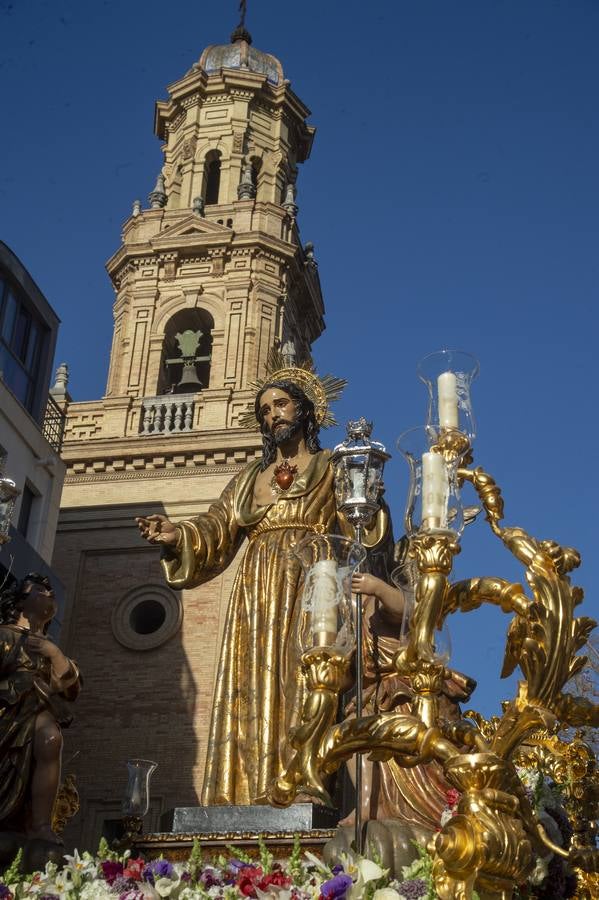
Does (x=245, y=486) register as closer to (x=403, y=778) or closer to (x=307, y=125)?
(x=403, y=778)

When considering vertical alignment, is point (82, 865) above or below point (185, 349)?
below

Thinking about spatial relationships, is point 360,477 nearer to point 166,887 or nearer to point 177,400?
point 166,887

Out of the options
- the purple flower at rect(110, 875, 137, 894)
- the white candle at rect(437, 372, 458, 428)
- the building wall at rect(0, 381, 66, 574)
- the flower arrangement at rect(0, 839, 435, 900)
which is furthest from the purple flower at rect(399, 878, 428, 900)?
the building wall at rect(0, 381, 66, 574)

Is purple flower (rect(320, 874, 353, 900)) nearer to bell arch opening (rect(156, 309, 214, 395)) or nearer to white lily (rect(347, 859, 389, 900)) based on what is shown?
white lily (rect(347, 859, 389, 900))

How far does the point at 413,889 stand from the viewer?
543cm

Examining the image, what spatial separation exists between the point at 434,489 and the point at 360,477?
137 cm

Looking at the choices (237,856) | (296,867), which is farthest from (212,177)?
(296,867)

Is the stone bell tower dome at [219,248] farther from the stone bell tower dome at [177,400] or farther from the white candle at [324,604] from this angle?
the white candle at [324,604]

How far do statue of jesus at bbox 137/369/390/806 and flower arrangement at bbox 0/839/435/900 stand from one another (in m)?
1.63

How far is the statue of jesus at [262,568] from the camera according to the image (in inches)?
316

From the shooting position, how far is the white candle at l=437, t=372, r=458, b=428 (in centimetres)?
680

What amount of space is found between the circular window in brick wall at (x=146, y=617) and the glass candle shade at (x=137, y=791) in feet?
55.6

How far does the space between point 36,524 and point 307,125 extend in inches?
645

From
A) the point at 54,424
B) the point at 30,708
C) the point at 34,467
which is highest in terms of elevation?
the point at 54,424
